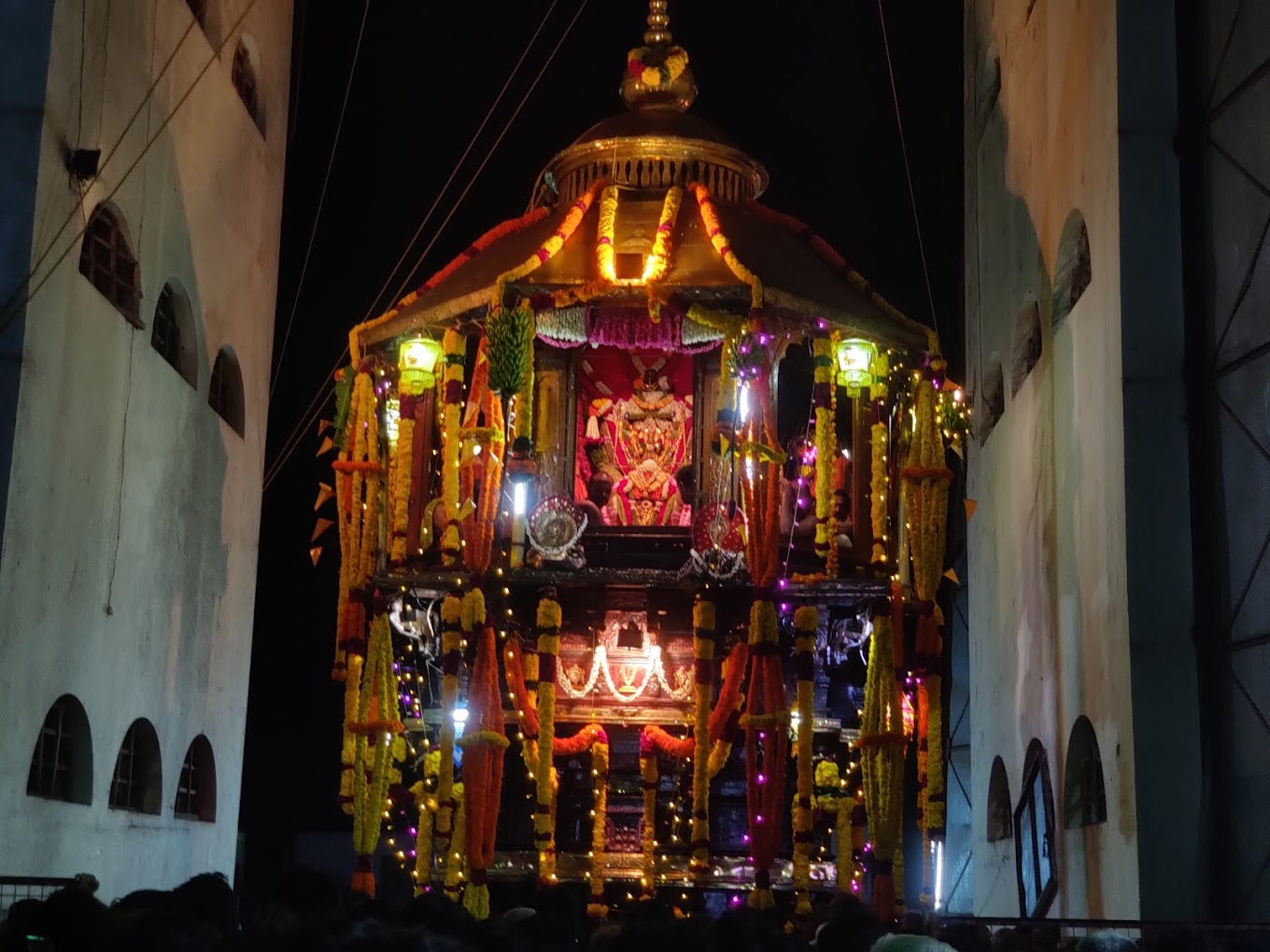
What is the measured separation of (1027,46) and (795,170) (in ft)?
13.9

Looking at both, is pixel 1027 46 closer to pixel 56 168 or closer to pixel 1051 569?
pixel 1051 569

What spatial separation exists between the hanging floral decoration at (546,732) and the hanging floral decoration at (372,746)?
1141 millimetres

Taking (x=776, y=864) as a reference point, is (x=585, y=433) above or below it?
above

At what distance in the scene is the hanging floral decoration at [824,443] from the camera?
13391mm

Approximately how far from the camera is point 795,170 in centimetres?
1884

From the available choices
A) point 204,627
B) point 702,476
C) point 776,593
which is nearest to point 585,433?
point 702,476

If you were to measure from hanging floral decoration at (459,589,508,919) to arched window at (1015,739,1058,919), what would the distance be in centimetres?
430

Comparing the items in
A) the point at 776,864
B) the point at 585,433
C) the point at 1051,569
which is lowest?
the point at 776,864

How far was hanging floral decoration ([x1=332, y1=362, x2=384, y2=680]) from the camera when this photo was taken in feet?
44.1

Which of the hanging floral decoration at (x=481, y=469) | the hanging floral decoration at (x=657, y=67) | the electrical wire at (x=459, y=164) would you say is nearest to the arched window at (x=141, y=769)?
the hanging floral decoration at (x=481, y=469)

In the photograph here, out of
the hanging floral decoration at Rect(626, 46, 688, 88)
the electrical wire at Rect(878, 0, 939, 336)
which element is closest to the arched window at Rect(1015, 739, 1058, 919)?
the electrical wire at Rect(878, 0, 939, 336)

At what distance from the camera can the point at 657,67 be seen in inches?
598

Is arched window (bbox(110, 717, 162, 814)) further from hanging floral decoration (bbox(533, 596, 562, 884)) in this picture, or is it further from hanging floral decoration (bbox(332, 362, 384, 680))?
hanging floral decoration (bbox(533, 596, 562, 884))

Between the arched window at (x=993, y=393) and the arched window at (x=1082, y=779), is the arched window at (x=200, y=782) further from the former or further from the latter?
the arched window at (x=993, y=393)
